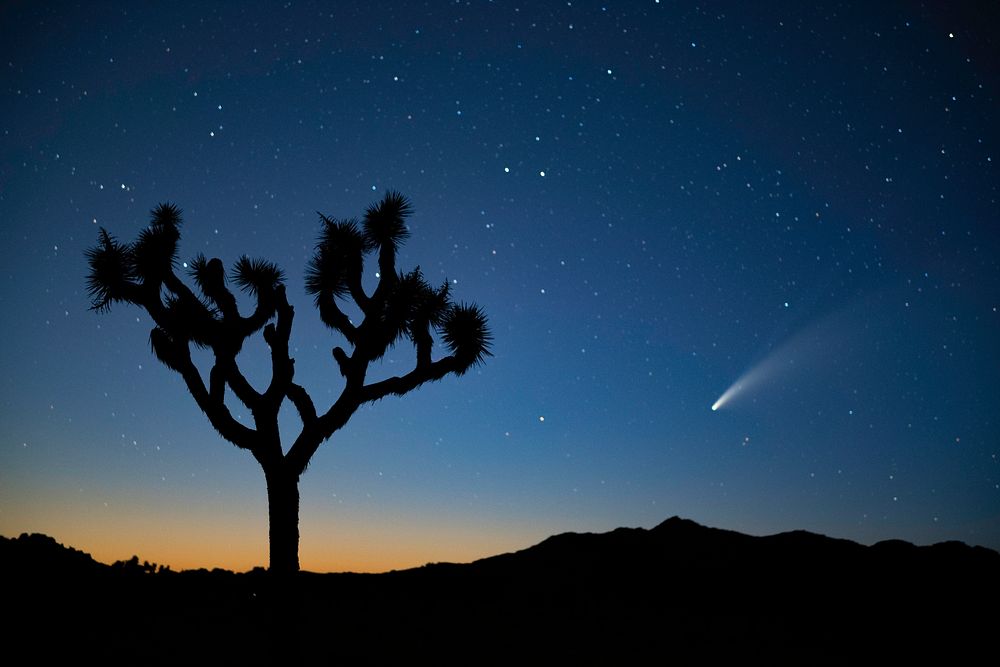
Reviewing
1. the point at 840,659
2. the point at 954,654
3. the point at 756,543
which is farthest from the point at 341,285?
the point at 756,543

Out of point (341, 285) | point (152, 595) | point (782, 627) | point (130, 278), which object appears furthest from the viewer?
point (152, 595)

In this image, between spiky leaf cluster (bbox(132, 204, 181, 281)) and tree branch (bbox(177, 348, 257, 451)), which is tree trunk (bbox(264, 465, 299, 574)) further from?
spiky leaf cluster (bbox(132, 204, 181, 281))

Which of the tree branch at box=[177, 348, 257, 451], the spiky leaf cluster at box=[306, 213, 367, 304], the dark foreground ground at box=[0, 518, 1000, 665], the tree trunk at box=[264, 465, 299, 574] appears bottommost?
the dark foreground ground at box=[0, 518, 1000, 665]

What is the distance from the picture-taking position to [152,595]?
1251 centimetres

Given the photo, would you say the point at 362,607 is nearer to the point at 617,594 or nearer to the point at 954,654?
the point at 617,594

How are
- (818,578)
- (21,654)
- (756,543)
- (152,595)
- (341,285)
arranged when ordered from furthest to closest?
1. (756,543)
2. (818,578)
3. (152,595)
4. (341,285)
5. (21,654)

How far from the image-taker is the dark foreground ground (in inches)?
360

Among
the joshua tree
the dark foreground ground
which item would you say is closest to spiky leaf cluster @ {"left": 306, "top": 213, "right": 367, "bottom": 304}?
the joshua tree

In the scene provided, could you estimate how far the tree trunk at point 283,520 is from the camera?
8.20 m

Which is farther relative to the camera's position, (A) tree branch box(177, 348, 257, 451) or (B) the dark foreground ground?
(B) the dark foreground ground

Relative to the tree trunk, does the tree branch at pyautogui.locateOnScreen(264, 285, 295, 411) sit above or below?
above

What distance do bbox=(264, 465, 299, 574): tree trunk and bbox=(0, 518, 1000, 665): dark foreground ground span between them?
0.90ft

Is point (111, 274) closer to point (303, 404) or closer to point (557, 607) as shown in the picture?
point (303, 404)

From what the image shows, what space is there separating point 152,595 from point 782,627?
11791 mm
